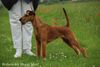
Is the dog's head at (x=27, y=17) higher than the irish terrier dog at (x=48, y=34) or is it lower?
higher

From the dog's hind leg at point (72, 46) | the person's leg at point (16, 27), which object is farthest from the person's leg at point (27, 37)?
the dog's hind leg at point (72, 46)

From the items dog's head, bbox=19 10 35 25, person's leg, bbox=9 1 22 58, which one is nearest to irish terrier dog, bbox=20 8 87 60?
dog's head, bbox=19 10 35 25

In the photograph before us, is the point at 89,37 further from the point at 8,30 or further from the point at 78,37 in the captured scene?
the point at 8,30

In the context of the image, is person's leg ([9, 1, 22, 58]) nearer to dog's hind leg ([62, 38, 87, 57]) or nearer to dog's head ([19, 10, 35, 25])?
dog's head ([19, 10, 35, 25])

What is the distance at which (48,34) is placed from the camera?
951 cm

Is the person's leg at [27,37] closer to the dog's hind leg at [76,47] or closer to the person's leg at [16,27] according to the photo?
the person's leg at [16,27]

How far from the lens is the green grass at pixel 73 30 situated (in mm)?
9367

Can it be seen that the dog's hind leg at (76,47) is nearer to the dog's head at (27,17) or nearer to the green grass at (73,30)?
the green grass at (73,30)

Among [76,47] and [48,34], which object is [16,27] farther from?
[76,47]

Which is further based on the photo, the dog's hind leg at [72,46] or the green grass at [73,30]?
the dog's hind leg at [72,46]

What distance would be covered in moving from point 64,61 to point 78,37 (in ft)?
0.86

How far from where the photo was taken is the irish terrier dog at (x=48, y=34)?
943cm

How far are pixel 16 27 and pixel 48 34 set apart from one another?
27cm

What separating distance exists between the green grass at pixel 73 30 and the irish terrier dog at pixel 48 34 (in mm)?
38
